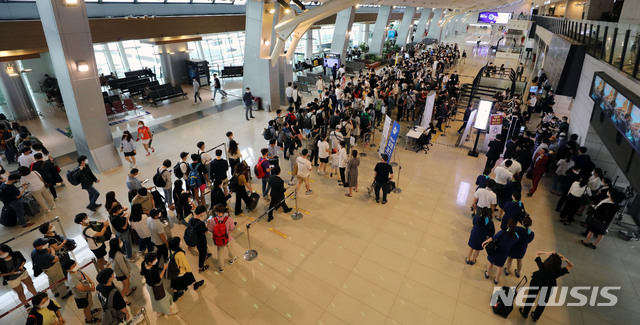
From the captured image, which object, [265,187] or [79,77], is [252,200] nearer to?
[265,187]

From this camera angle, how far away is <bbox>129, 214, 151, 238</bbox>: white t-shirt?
6.13 m

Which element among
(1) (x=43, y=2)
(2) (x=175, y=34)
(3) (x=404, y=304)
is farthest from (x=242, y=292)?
(2) (x=175, y=34)

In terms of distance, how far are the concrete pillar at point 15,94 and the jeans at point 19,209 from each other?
33.8ft

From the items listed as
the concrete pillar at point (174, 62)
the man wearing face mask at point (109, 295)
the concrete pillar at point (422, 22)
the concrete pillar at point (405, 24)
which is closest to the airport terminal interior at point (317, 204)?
the man wearing face mask at point (109, 295)

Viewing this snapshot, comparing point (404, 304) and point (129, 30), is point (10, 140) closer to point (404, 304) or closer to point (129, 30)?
point (129, 30)

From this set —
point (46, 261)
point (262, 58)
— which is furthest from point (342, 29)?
point (46, 261)

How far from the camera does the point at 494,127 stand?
35.5 feet

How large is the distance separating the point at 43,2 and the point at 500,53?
40.0 metres

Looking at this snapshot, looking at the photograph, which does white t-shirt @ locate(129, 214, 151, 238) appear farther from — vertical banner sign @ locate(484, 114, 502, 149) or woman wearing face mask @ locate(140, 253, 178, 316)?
vertical banner sign @ locate(484, 114, 502, 149)

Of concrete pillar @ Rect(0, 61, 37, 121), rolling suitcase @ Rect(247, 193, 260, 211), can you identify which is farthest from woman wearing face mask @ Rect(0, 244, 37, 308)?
concrete pillar @ Rect(0, 61, 37, 121)

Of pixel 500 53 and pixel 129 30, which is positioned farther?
pixel 500 53

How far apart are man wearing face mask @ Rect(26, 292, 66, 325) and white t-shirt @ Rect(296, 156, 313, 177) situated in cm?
539

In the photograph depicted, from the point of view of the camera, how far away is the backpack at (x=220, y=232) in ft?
19.6

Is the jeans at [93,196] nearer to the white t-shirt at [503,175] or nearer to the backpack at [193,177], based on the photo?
the backpack at [193,177]
